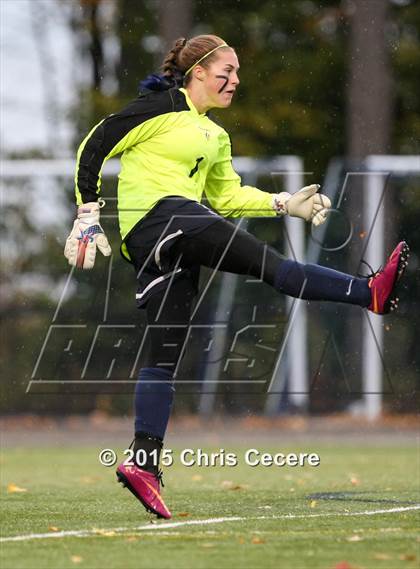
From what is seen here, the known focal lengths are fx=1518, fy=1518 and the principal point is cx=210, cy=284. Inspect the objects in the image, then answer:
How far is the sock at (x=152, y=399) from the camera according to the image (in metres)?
5.95

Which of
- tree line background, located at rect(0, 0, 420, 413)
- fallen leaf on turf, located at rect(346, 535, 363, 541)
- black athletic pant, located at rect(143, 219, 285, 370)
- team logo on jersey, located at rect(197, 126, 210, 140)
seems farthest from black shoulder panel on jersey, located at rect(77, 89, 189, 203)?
tree line background, located at rect(0, 0, 420, 413)

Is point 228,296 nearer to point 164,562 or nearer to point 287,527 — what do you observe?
point 287,527

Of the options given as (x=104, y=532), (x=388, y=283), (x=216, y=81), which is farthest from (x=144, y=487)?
(x=216, y=81)

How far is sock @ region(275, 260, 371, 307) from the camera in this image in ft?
19.0

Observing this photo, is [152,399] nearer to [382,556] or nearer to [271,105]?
[382,556]

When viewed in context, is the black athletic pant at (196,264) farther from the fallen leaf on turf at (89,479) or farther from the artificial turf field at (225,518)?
the fallen leaf on turf at (89,479)

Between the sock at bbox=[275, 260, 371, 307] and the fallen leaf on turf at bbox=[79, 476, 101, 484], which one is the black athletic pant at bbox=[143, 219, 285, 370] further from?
the fallen leaf on turf at bbox=[79, 476, 101, 484]

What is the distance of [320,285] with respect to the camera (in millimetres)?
5816

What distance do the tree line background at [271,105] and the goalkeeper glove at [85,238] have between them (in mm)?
7523

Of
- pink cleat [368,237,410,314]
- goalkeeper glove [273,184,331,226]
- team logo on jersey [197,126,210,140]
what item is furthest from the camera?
goalkeeper glove [273,184,331,226]

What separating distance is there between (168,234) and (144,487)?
3.21 ft

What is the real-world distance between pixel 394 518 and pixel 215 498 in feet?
4.48

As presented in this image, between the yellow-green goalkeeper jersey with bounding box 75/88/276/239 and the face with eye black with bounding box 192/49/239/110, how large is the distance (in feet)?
0.26

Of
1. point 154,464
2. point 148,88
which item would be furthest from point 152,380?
point 148,88
